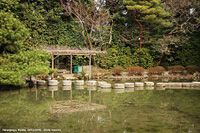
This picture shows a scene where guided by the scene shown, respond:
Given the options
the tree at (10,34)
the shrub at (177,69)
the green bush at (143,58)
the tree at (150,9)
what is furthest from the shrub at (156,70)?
the tree at (10,34)

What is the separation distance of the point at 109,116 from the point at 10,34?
7.75 metres

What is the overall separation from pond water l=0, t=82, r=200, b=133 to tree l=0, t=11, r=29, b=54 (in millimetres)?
3602

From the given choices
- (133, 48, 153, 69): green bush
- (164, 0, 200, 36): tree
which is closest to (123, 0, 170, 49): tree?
(164, 0, 200, 36): tree

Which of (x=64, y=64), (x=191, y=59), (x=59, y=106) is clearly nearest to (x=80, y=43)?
(x=64, y=64)

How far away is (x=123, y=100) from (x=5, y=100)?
17.2 feet

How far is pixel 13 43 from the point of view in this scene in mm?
12180

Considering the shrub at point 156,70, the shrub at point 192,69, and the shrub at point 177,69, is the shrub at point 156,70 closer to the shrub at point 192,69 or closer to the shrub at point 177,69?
the shrub at point 177,69

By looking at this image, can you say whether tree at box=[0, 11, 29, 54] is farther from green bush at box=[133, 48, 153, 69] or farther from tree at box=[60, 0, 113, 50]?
green bush at box=[133, 48, 153, 69]

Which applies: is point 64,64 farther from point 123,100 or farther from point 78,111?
point 78,111

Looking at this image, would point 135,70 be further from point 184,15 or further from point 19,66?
point 19,66

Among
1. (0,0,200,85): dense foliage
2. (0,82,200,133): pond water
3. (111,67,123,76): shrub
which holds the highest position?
(0,0,200,85): dense foliage

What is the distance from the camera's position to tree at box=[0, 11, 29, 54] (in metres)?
11.5

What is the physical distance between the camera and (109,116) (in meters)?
7.00

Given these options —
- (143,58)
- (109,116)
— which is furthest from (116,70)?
(109,116)
